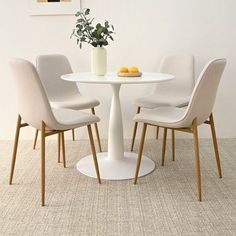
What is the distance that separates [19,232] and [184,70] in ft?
6.92

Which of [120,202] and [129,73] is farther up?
[129,73]

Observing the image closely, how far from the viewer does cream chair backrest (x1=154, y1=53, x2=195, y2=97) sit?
3416 mm

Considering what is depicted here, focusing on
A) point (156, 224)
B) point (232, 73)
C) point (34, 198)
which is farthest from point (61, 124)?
point (232, 73)

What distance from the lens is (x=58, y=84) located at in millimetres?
3334

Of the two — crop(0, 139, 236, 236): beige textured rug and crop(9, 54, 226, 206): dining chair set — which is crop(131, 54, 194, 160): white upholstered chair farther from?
crop(0, 139, 236, 236): beige textured rug

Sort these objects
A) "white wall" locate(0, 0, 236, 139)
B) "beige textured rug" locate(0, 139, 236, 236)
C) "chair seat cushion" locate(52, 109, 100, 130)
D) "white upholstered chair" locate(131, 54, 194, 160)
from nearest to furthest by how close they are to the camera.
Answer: "beige textured rug" locate(0, 139, 236, 236), "chair seat cushion" locate(52, 109, 100, 130), "white upholstered chair" locate(131, 54, 194, 160), "white wall" locate(0, 0, 236, 139)

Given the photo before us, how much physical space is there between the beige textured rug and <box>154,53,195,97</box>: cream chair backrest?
0.65m

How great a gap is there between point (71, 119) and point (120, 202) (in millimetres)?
621

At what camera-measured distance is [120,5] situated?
3.58 metres

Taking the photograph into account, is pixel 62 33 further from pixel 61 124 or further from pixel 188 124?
pixel 188 124

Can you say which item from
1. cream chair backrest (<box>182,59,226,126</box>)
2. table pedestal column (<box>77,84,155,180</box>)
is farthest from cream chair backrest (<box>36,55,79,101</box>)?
cream chair backrest (<box>182,59,226,126</box>)

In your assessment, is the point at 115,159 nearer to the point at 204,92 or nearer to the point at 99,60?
the point at 99,60

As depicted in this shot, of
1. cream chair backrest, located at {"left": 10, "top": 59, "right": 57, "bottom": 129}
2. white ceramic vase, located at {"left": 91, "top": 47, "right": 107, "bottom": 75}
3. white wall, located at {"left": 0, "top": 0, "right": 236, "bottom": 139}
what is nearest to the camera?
cream chair backrest, located at {"left": 10, "top": 59, "right": 57, "bottom": 129}

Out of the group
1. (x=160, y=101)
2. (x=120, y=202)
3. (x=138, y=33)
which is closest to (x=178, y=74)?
(x=160, y=101)
